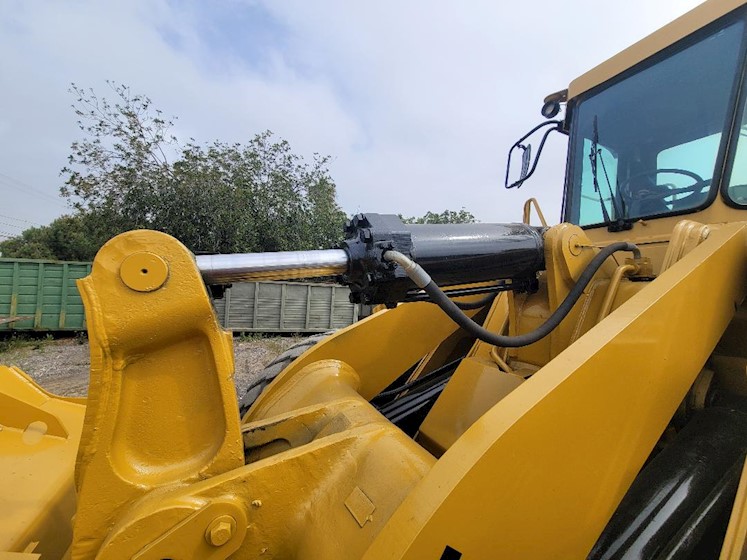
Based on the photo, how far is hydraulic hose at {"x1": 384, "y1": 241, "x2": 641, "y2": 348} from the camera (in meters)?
1.43

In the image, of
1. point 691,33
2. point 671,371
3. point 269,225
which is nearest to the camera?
point 671,371

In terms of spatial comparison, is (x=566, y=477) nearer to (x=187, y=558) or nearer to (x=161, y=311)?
(x=187, y=558)

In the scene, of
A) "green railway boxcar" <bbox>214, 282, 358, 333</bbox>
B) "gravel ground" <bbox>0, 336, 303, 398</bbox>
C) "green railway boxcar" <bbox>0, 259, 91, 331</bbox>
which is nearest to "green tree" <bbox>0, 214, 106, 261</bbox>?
"green railway boxcar" <bbox>0, 259, 91, 331</bbox>

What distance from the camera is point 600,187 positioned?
2.72 metres

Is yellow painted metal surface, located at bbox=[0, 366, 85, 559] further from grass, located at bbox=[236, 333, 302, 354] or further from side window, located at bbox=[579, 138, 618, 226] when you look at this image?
grass, located at bbox=[236, 333, 302, 354]

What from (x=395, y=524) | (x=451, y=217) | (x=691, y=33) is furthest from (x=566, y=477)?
(x=451, y=217)

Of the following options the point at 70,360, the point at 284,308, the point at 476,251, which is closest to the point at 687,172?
the point at 476,251

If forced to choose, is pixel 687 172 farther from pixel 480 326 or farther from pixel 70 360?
pixel 70 360

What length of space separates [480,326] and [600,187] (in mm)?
1582

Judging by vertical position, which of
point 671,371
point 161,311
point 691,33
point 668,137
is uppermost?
point 691,33

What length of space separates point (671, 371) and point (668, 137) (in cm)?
164

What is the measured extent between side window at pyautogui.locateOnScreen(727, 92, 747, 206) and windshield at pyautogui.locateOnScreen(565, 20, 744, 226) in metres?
0.08

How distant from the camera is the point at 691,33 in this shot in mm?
2336

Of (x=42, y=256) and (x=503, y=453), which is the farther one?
(x=42, y=256)
